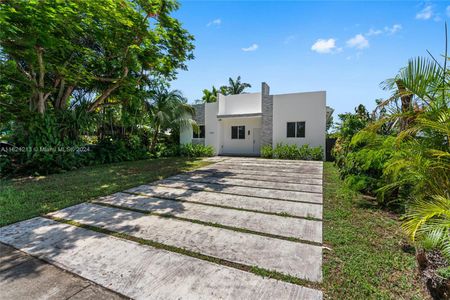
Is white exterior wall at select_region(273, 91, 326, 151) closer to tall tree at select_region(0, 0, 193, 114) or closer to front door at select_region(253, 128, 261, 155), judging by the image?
front door at select_region(253, 128, 261, 155)

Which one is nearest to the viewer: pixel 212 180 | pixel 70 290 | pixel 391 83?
pixel 70 290

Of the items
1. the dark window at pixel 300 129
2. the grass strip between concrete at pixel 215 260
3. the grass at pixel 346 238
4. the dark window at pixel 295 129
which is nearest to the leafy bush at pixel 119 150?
the grass at pixel 346 238

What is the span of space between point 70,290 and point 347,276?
2801mm

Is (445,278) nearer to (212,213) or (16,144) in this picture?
(212,213)

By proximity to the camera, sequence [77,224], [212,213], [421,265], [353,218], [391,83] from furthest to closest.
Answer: [212,213] → [353,218] → [77,224] → [391,83] → [421,265]

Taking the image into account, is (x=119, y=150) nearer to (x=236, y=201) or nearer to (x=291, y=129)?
(x=236, y=201)

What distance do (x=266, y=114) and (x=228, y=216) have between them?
11686 mm

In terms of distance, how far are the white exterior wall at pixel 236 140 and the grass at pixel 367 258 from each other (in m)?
12.5

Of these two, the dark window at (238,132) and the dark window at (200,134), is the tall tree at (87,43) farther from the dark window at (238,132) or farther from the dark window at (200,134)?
the dark window at (238,132)

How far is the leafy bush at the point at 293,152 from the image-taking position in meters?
13.1

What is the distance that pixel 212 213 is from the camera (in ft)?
13.8

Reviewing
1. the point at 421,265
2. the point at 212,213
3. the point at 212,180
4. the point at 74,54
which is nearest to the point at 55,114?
the point at 74,54

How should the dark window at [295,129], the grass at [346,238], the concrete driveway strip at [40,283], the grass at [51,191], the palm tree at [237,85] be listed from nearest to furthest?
1. the concrete driveway strip at [40,283]
2. the grass at [346,238]
3. the grass at [51,191]
4. the dark window at [295,129]
5. the palm tree at [237,85]

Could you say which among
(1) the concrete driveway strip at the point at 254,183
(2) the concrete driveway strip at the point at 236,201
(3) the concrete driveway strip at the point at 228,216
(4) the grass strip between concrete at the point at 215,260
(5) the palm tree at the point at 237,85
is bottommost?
(4) the grass strip between concrete at the point at 215,260
